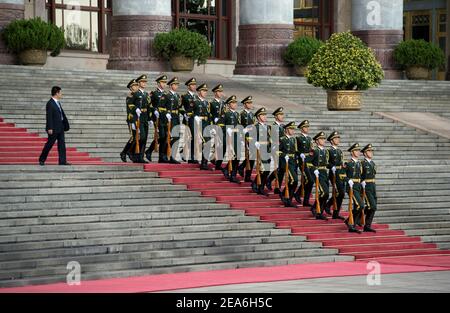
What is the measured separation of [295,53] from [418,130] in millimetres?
6593

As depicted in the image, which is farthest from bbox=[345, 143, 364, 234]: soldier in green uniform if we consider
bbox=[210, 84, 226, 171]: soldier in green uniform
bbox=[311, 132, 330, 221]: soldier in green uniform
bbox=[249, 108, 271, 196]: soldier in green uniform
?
bbox=[210, 84, 226, 171]: soldier in green uniform

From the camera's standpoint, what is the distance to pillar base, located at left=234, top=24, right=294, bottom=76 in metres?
37.0

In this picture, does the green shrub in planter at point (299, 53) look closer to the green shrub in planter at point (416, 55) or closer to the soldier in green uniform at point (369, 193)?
the green shrub in planter at point (416, 55)

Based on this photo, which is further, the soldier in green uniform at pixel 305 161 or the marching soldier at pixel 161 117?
the marching soldier at pixel 161 117

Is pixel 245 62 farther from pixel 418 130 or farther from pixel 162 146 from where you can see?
pixel 162 146

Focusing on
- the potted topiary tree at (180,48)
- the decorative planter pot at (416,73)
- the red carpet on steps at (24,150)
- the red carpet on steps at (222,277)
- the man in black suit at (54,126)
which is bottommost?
the red carpet on steps at (222,277)

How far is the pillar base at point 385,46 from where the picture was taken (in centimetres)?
3925

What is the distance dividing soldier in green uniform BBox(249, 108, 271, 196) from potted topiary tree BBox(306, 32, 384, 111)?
25.9 ft

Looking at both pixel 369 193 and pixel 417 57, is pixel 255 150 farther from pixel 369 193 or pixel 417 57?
pixel 417 57

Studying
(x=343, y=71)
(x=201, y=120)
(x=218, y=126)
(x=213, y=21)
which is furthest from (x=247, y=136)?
(x=213, y=21)

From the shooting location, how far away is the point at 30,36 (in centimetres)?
3161

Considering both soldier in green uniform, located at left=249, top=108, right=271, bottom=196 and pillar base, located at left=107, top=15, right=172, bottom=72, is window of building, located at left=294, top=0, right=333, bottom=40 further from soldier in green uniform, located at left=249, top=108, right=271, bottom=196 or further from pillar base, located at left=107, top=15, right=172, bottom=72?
soldier in green uniform, located at left=249, top=108, right=271, bottom=196

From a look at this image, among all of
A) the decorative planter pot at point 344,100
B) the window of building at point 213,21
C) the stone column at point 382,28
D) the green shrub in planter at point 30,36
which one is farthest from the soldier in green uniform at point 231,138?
the window of building at point 213,21

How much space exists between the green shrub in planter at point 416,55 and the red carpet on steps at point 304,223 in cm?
1624
